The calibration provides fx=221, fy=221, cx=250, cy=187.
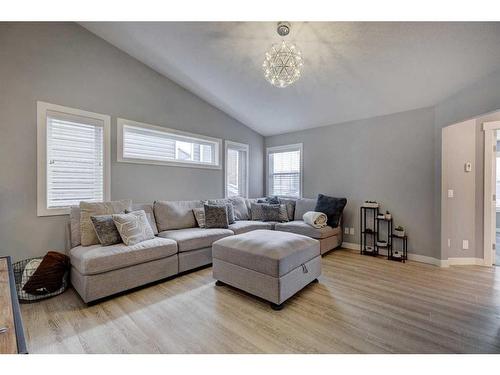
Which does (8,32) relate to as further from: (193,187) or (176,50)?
(193,187)

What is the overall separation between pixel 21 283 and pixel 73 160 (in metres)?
1.50

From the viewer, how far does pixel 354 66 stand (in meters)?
2.79

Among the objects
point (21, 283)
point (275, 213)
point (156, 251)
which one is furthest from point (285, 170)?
point (21, 283)

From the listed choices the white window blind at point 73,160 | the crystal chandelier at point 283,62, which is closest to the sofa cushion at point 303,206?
the crystal chandelier at point 283,62

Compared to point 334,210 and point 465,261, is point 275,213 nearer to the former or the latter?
point 334,210

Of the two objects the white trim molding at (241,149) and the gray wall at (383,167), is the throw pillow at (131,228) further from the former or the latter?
the gray wall at (383,167)

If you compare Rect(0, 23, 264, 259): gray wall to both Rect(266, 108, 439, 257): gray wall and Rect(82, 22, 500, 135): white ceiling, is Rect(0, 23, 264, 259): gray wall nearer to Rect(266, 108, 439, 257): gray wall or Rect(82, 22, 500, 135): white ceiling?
Rect(82, 22, 500, 135): white ceiling

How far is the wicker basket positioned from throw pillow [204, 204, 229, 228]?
1814 mm

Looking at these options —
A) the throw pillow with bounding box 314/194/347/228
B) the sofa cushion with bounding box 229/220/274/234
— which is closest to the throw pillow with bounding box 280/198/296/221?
the sofa cushion with bounding box 229/220/274/234

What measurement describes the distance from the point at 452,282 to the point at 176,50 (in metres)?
4.65

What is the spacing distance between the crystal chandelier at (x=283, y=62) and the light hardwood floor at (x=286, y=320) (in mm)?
2339

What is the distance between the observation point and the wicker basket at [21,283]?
2197mm

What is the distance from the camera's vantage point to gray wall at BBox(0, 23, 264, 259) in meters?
2.47

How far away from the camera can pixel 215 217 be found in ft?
11.7
